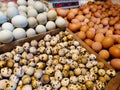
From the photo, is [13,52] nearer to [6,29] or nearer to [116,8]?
[6,29]

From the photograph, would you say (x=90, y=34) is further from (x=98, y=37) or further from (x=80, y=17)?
(x=80, y=17)

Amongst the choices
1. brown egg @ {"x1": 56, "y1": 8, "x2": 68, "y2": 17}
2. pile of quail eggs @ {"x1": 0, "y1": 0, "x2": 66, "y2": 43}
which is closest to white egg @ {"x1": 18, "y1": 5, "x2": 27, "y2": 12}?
pile of quail eggs @ {"x1": 0, "y1": 0, "x2": 66, "y2": 43}

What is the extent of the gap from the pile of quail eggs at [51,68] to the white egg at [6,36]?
0.08 meters

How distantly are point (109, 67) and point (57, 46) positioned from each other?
38 centimetres

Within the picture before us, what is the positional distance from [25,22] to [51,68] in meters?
0.42

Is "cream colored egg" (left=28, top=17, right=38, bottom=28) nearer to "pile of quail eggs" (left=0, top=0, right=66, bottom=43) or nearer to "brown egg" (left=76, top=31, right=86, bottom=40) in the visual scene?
"pile of quail eggs" (left=0, top=0, right=66, bottom=43)

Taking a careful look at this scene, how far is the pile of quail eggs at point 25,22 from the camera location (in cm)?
131

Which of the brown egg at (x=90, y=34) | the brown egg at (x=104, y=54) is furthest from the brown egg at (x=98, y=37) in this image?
the brown egg at (x=104, y=54)

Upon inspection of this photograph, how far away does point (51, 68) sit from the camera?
45.2 inches

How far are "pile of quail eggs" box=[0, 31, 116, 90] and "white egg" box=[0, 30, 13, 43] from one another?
8cm

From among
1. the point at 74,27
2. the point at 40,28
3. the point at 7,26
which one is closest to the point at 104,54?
the point at 74,27

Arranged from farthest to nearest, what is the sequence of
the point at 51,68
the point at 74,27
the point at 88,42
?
the point at 74,27 < the point at 88,42 < the point at 51,68

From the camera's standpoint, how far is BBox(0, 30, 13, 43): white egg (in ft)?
4.05

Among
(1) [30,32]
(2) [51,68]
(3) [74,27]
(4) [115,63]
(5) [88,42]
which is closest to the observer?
(2) [51,68]
